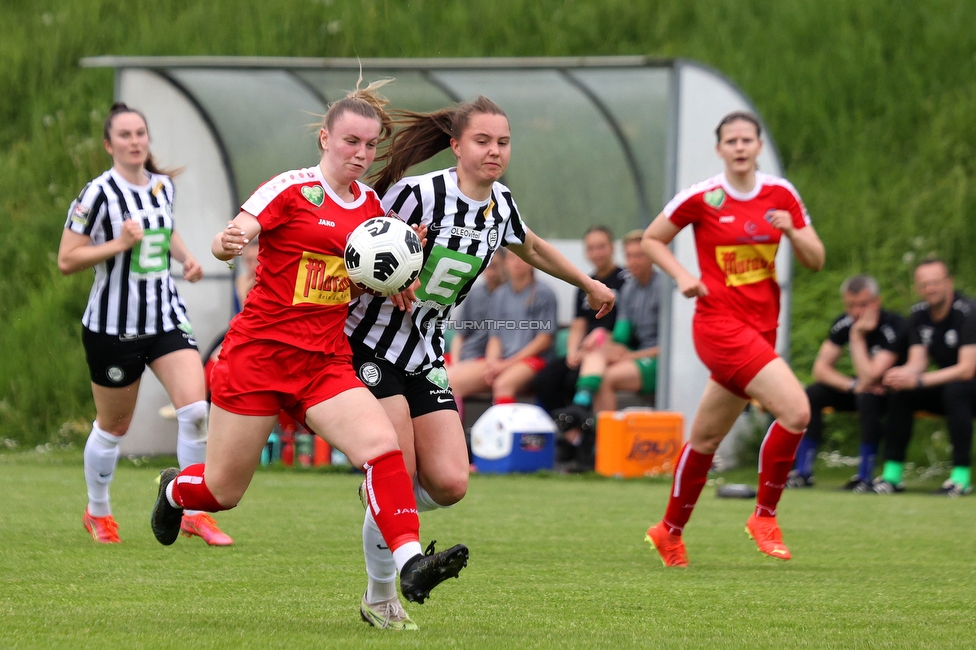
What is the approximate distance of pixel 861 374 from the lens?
10273 millimetres

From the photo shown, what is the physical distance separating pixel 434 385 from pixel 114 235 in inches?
97.7

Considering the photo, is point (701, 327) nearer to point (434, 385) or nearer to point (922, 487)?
point (434, 385)

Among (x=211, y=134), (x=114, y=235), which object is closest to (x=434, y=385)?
(x=114, y=235)

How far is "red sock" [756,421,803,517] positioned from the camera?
19.6ft

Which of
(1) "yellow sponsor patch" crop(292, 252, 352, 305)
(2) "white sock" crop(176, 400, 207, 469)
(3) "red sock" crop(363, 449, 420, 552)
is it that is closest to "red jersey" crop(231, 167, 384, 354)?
(1) "yellow sponsor patch" crop(292, 252, 352, 305)

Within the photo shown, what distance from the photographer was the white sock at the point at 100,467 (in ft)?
20.5

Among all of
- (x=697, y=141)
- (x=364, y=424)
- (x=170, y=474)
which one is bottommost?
(x=170, y=474)

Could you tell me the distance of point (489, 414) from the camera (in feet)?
34.9

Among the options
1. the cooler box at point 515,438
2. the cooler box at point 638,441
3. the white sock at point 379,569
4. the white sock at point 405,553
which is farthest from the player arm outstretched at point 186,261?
the cooler box at point 638,441

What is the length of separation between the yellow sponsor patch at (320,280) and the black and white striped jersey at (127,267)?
2.25 m

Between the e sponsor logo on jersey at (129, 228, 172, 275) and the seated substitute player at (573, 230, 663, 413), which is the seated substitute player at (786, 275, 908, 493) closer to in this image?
the seated substitute player at (573, 230, 663, 413)

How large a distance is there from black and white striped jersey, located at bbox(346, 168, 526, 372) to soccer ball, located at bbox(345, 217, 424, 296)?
14.2 inches

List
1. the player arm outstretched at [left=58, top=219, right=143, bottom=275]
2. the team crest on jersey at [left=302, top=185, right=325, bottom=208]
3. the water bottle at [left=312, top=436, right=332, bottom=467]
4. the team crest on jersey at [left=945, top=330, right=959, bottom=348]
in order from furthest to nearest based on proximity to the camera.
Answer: the water bottle at [left=312, top=436, right=332, bottom=467] → the team crest on jersey at [left=945, top=330, right=959, bottom=348] → the player arm outstretched at [left=58, top=219, right=143, bottom=275] → the team crest on jersey at [left=302, top=185, right=325, bottom=208]

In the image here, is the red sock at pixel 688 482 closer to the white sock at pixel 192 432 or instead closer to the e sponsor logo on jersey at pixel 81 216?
the white sock at pixel 192 432
